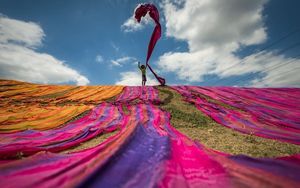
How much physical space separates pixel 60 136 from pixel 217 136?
4.20 metres

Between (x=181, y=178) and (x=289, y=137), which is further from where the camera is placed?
(x=289, y=137)

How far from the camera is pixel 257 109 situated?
34.1 feet

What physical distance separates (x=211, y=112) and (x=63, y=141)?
6373mm

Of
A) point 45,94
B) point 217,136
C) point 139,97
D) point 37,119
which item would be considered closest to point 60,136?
point 37,119

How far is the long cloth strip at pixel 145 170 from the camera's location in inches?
107

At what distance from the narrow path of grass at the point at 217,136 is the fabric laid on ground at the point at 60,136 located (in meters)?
2.31

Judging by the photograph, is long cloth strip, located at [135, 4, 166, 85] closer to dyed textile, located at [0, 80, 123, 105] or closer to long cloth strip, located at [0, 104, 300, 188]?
dyed textile, located at [0, 80, 123, 105]

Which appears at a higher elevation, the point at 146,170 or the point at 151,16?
the point at 151,16

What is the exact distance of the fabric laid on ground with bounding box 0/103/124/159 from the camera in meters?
4.27

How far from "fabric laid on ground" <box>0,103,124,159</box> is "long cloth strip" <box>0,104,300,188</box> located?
2.82ft

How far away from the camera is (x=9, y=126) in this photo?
22.6ft

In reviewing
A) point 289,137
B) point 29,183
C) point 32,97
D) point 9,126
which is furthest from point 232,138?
point 32,97

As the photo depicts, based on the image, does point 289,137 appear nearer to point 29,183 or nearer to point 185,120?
point 185,120

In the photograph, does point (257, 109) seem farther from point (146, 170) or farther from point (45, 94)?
point (45, 94)
